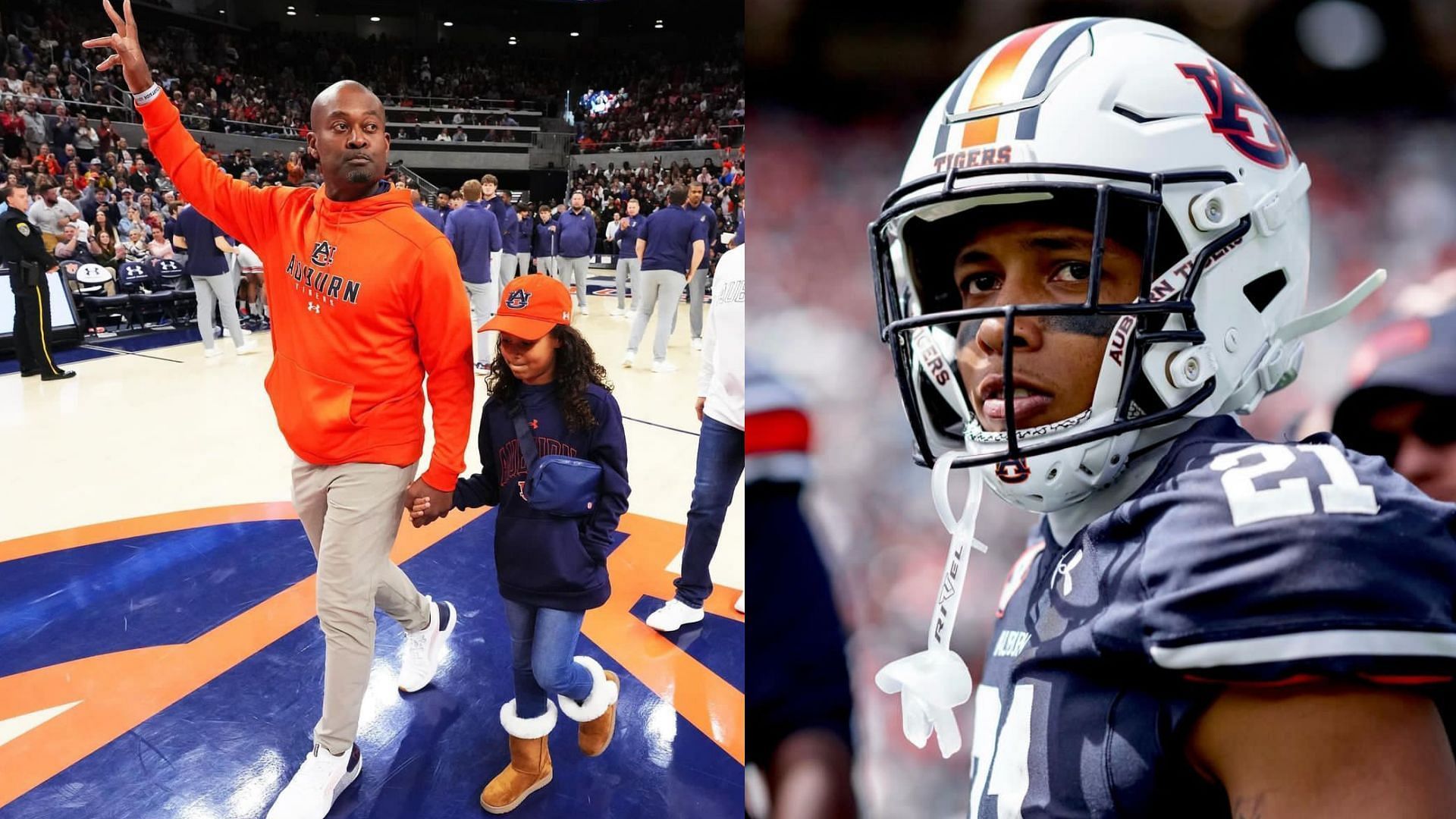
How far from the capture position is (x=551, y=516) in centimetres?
177

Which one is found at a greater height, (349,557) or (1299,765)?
(1299,765)

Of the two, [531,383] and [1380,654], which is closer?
[1380,654]

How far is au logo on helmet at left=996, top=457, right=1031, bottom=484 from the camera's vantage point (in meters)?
0.74

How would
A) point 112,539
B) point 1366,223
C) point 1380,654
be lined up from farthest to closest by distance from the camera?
point 112,539
point 1366,223
point 1380,654

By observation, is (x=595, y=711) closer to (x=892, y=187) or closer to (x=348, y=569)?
(x=348, y=569)

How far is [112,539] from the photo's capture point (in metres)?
3.20

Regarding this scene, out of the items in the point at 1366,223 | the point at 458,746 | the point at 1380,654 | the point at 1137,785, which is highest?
the point at 1366,223

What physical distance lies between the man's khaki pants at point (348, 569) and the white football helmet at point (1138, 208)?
150 cm

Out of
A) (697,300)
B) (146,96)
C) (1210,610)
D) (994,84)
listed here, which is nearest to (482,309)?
(697,300)

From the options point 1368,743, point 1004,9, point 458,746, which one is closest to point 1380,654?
point 1368,743

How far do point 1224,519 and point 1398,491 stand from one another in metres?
0.10

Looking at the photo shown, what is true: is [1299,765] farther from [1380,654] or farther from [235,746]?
[235,746]

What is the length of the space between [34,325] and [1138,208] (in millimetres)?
7376

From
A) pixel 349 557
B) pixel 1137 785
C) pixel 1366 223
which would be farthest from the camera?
pixel 349 557
